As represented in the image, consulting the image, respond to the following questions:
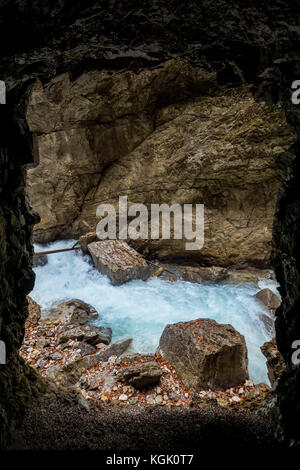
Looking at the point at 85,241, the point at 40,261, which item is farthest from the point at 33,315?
the point at 85,241

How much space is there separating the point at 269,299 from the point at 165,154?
763 cm

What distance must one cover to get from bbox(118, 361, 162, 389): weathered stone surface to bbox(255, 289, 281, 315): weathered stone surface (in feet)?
16.3


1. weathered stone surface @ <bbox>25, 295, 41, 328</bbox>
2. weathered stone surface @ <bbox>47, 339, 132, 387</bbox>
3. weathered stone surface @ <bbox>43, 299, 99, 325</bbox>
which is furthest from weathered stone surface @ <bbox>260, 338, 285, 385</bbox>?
weathered stone surface @ <bbox>25, 295, 41, 328</bbox>

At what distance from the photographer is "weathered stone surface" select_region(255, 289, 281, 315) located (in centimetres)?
771

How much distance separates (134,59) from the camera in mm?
2537

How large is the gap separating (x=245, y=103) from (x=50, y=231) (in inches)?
441

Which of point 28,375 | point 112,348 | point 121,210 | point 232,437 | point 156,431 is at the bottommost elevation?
point 112,348

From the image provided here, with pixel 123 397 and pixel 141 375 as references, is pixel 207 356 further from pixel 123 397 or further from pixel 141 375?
pixel 123 397

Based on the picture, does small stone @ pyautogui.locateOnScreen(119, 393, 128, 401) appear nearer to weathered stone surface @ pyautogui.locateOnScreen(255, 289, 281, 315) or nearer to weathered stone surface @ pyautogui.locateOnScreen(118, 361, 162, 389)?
weathered stone surface @ pyautogui.locateOnScreen(118, 361, 162, 389)

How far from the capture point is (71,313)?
7066mm

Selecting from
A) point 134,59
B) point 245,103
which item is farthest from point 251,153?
point 134,59

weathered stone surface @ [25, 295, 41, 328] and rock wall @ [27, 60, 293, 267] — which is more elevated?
rock wall @ [27, 60, 293, 267]

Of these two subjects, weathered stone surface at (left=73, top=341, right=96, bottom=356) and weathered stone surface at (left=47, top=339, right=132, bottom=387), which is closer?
weathered stone surface at (left=47, top=339, right=132, bottom=387)
